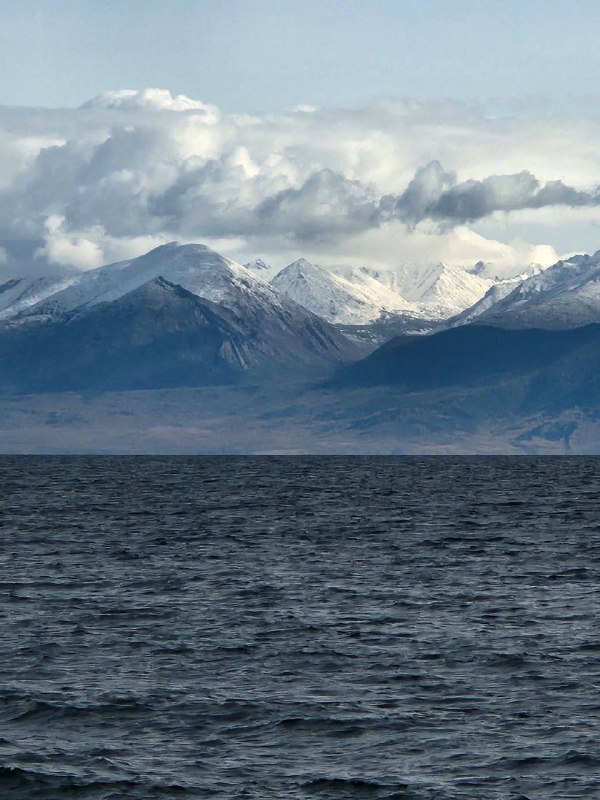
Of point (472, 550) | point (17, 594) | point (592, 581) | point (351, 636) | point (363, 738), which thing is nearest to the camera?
point (363, 738)

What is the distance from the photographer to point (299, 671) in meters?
51.7

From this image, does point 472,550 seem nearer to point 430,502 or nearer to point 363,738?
point 363,738

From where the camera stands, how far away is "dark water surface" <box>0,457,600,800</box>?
126 feet

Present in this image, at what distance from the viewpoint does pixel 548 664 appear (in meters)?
52.5

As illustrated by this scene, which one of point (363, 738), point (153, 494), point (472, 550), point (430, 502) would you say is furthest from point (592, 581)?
point (153, 494)

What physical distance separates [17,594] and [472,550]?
38.1 m

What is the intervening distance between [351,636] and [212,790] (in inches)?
873

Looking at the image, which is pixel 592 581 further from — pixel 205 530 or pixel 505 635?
pixel 205 530

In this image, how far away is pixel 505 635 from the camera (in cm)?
5853

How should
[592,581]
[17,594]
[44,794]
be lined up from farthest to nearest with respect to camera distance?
[592,581]
[17,594]
[44,794]

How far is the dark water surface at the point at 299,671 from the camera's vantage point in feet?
126

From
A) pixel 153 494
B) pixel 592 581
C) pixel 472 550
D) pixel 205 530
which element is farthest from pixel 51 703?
pixel 153 494

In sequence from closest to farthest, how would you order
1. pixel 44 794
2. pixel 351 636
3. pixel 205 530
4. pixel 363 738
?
pixel 44 794, pixel 363 738, pixel 351 636, pixel 205 530

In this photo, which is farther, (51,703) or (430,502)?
(430,502)
